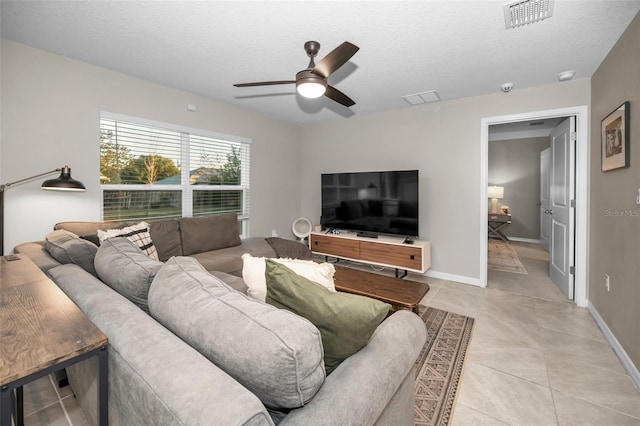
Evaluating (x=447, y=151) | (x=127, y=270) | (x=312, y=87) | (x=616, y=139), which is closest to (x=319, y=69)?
(x=312, y=87)

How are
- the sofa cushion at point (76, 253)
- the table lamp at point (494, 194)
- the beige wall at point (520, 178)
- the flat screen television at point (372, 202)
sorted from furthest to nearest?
the table lamp at point (494, 194) → the beige wall at point (520, 178) → the flat screen television at point (372, 202) → the sofa cushion at point (76, 253)

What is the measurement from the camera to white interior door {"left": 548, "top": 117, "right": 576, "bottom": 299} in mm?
3238

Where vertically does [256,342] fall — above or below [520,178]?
below

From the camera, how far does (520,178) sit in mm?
6707

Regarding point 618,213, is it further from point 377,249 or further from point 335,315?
point 335,315

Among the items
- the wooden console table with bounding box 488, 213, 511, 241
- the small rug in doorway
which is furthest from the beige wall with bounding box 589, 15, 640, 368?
the wooden console table with bounding box 488, 213, 511, 241

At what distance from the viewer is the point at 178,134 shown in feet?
12.0

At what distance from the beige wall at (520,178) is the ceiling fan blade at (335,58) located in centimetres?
636

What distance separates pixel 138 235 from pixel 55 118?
4.43 ft

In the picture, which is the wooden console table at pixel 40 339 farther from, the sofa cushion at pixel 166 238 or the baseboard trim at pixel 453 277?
the baseboard trim at pixel 453 277

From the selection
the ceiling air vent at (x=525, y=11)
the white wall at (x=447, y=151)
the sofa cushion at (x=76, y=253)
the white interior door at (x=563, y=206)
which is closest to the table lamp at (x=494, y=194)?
the white interior door at (x=563, y=206)

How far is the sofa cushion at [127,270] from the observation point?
4.22ft

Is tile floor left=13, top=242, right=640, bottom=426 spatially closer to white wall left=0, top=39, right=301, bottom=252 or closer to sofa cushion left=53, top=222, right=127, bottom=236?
sofa cushion left=53, top=222, right=127, bottom=236

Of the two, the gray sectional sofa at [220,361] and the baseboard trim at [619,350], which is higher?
the gray sectional sofa at [220,361]
